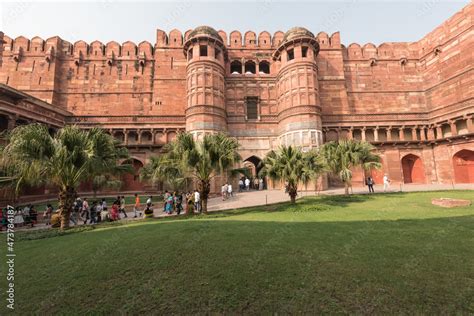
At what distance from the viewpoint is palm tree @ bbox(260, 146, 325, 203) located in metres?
12.7

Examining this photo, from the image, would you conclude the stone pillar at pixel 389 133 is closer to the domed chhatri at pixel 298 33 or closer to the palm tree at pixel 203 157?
the domed chhatri at pixel 298 33

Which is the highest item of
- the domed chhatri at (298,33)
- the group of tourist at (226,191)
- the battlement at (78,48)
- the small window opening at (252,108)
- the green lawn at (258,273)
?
the battlement at (78,48)

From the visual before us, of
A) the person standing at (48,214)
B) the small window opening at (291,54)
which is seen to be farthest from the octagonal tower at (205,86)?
the person standing at (48,214)

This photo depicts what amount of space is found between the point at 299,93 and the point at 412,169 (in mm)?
18906

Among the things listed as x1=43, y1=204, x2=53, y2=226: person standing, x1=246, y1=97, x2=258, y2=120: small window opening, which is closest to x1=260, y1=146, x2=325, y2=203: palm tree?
x1=43, y1=204, x2=53, y2=226: person standing

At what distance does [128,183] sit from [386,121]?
34569mm

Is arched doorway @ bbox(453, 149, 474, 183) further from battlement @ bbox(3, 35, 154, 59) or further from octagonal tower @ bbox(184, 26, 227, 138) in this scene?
battlement @ bbox(3, 35, 154, 59)

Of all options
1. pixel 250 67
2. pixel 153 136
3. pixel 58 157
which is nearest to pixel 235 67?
pixel 250 67

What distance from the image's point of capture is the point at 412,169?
1094 inches

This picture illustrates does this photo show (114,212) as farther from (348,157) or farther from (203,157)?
(348,157)

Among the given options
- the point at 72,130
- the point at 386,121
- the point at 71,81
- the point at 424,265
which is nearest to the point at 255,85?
the point at 386,121

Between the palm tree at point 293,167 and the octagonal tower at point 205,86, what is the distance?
11.6 m

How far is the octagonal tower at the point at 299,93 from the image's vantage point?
76.7 feet

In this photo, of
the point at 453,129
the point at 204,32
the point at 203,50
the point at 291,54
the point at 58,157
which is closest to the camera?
the point at 58,157
